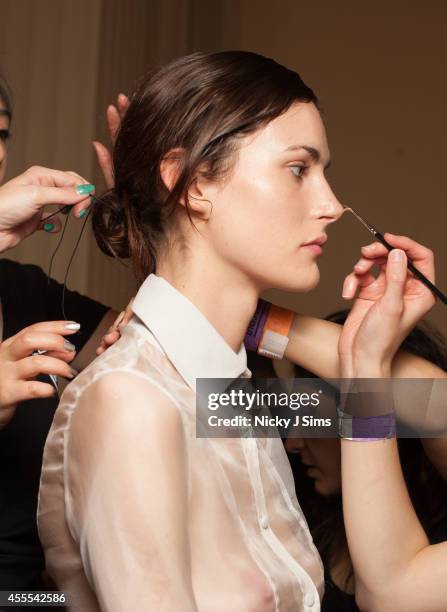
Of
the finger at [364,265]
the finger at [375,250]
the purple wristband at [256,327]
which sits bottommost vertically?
the purple wristband at [256,327]

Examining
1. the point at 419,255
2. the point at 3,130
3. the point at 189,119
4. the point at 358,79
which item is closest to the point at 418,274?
the point at 419,255

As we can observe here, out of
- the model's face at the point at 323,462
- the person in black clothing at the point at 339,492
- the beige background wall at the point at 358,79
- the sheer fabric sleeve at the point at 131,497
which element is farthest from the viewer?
the beige background wall at the point at 358,79

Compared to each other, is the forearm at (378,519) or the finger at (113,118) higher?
the finger at (113,118)

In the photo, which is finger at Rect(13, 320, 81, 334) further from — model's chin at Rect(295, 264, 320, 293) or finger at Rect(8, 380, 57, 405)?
model's chin at Rect(295, 264, 320, 293)

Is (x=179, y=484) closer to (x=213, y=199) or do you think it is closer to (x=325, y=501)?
(x=213, y=199)

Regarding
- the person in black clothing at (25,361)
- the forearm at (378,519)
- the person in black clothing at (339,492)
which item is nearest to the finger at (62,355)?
the person in black clothing at (25,361)

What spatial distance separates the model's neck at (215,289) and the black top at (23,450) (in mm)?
417

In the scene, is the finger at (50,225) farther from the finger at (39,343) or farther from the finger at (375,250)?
the finger at (375,250)

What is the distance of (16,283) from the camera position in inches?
70.8

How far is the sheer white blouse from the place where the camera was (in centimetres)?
110

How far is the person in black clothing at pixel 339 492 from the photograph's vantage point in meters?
1.92

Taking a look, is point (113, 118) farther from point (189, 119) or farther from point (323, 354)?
point (323, 354)

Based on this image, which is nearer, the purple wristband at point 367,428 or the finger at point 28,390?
the finger at point 28,390

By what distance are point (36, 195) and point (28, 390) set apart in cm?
38
